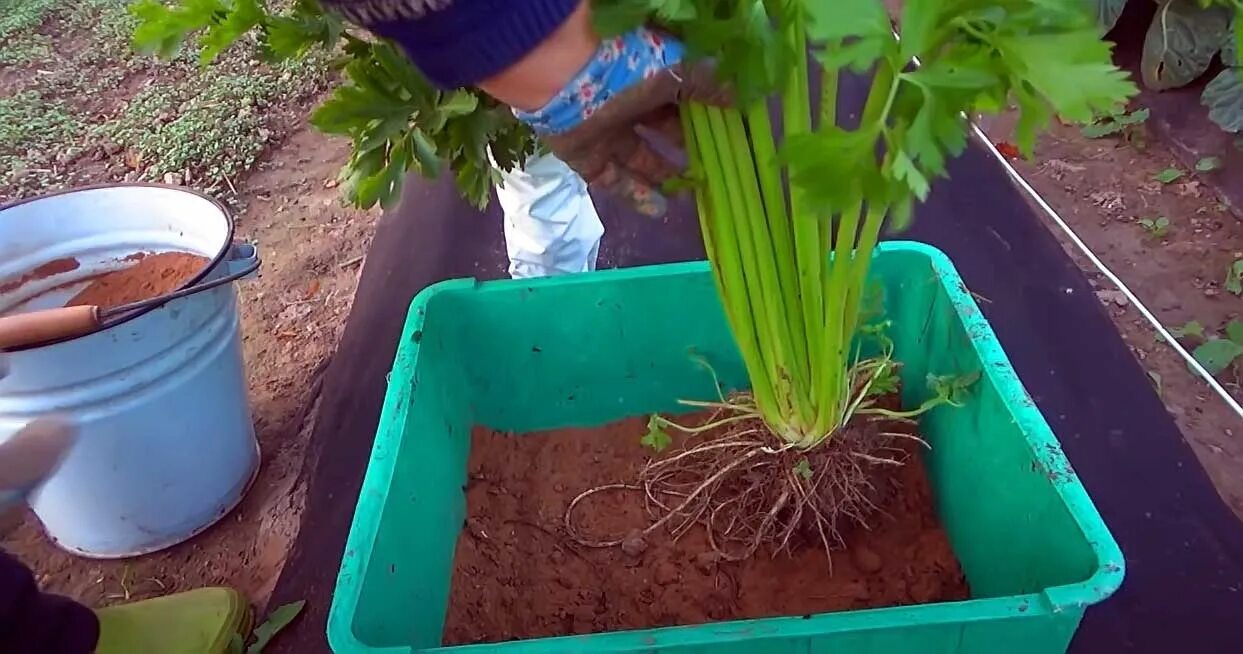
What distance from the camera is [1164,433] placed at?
3.99ft

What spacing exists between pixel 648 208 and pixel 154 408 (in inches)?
29.2

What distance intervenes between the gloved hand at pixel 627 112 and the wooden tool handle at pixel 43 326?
620 mm

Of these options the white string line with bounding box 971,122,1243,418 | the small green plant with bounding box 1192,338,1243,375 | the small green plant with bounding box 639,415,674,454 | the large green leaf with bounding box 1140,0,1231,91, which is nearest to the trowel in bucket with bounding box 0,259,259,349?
the small green plant with bounding box 639,415,674,454

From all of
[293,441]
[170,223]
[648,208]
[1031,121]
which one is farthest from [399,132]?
[293,441]

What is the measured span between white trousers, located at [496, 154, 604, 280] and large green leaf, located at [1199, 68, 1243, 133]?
3.60 feet

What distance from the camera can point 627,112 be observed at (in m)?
0.65

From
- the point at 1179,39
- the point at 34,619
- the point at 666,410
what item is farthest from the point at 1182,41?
the point at 34,619

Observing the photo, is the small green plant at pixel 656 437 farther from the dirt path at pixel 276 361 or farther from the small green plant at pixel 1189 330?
the small green plant at pixel 1189 330

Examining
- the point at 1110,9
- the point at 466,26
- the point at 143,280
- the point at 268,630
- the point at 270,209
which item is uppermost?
the point at 466,26

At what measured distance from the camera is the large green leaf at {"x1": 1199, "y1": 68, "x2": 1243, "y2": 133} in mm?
1706

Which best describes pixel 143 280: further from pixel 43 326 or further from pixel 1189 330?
pixel 1189 330

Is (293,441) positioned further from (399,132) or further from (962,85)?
(962,85)

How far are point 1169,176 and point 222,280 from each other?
1618 millimetres

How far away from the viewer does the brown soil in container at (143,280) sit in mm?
1257
